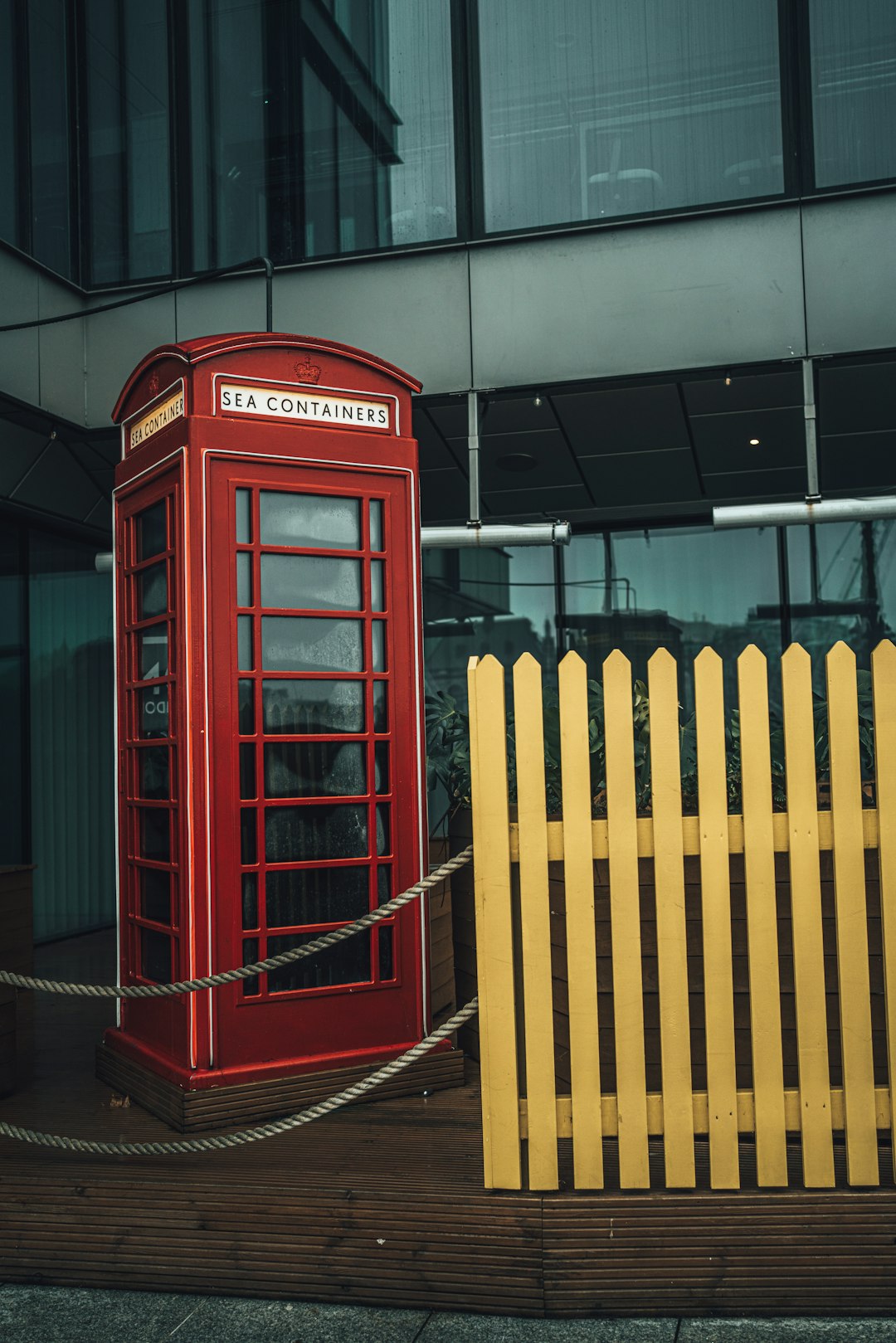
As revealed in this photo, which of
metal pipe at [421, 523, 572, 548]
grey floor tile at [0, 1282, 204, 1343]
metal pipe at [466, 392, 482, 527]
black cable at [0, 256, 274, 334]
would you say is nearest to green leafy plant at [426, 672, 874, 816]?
grey floor tile at [0, 1282, 204, 1343]

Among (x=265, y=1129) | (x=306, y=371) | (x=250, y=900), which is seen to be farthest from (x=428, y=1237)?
(x=306, y=371)

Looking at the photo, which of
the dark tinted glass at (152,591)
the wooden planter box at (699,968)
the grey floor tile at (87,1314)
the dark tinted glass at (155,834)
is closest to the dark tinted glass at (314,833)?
the dark tinted glass at (155,834)

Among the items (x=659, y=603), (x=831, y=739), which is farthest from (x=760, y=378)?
(x=831, y=739)

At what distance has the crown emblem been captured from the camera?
188 inches

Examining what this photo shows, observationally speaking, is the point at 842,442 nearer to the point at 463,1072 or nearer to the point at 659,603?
the point at 659,603

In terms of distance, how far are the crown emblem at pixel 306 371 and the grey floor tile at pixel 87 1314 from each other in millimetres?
3393

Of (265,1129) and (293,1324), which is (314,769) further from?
(293,1324)

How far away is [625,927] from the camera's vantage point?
3.44 metres

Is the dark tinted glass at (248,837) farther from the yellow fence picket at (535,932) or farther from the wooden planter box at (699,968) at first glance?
the yellow fence picket at (535,932)

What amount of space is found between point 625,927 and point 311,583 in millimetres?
2079

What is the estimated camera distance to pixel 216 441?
179 inches

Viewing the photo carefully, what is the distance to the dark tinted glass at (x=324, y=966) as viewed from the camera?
4.62 meters

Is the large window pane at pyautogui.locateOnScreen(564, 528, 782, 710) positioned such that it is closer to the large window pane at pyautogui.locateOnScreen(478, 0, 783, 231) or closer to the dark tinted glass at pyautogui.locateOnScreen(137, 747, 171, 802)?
the large window pane at pyautogui.locateOnScreen(478, 0, 783, 231)

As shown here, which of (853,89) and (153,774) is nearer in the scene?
(153,774)
